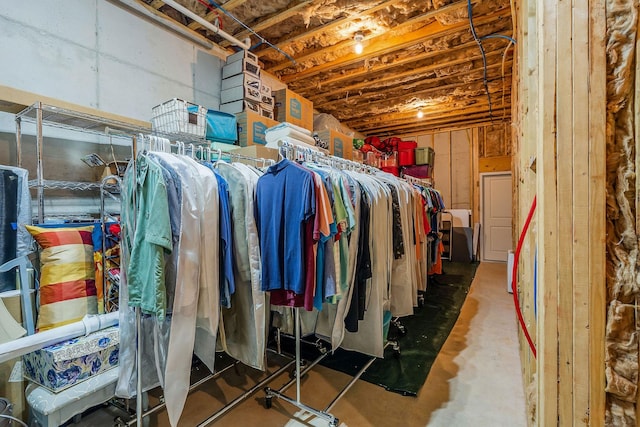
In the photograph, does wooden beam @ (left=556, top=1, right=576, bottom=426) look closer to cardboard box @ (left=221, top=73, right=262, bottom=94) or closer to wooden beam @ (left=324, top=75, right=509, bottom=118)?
cardboard box @ (left=221, top=73, right=262, bottom=94)

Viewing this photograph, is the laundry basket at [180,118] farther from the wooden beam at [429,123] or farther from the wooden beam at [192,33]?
the wooden beam at [429,123]

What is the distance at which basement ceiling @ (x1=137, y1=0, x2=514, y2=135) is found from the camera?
3025 millimetres

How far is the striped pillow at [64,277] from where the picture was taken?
1.64 meters

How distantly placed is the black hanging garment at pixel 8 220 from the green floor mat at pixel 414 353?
221cm

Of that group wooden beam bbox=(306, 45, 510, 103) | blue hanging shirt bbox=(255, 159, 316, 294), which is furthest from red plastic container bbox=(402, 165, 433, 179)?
blue hanging shirt bbox=(255, 159, 316, 294)

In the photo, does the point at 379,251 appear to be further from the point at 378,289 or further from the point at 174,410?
the point at 174,410

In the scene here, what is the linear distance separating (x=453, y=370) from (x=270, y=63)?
4.30 m

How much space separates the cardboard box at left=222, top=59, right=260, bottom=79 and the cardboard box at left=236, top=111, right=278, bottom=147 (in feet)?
1.88

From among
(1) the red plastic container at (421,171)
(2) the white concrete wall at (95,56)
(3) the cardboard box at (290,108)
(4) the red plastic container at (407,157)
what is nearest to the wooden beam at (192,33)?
(2) the white concrete wall at (95,56)

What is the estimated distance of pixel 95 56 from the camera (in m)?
2.55

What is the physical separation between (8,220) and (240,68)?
2.58m

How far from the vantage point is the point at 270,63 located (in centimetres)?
425

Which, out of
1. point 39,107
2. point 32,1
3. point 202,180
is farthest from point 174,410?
point 32,1

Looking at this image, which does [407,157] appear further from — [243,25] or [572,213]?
[572,213]
